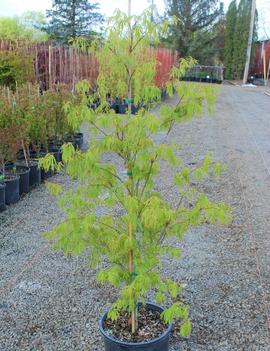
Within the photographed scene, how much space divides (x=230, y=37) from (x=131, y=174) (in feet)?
93.0

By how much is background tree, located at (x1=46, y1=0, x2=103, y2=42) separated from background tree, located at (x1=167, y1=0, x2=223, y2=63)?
6058 millimetres

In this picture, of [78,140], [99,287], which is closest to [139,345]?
[99,287]

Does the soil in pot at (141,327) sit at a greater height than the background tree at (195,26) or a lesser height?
lesser

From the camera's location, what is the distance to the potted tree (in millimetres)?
1784

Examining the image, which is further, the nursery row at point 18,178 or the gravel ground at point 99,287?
the nursery row at point 18,178

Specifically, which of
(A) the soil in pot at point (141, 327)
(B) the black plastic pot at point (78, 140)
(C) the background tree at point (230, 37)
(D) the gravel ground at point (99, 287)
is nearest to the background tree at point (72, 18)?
(C) the background tree at point (230, 37)

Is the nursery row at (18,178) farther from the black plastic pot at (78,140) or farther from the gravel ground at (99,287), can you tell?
the black plastic pot at (78,140)

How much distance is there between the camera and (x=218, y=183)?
5.34 m

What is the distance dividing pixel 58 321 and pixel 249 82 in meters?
26.7

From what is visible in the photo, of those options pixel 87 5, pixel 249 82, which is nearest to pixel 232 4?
pixel 249 82

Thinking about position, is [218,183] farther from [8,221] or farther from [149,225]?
[149,225]

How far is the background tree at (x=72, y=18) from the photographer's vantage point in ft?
74.0

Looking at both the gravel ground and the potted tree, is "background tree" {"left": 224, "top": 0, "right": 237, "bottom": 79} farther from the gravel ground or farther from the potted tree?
the potted tree

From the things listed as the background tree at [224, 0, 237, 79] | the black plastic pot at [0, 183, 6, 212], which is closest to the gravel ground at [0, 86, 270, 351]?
the black plastic pot at [0, 183, 6, 212]
